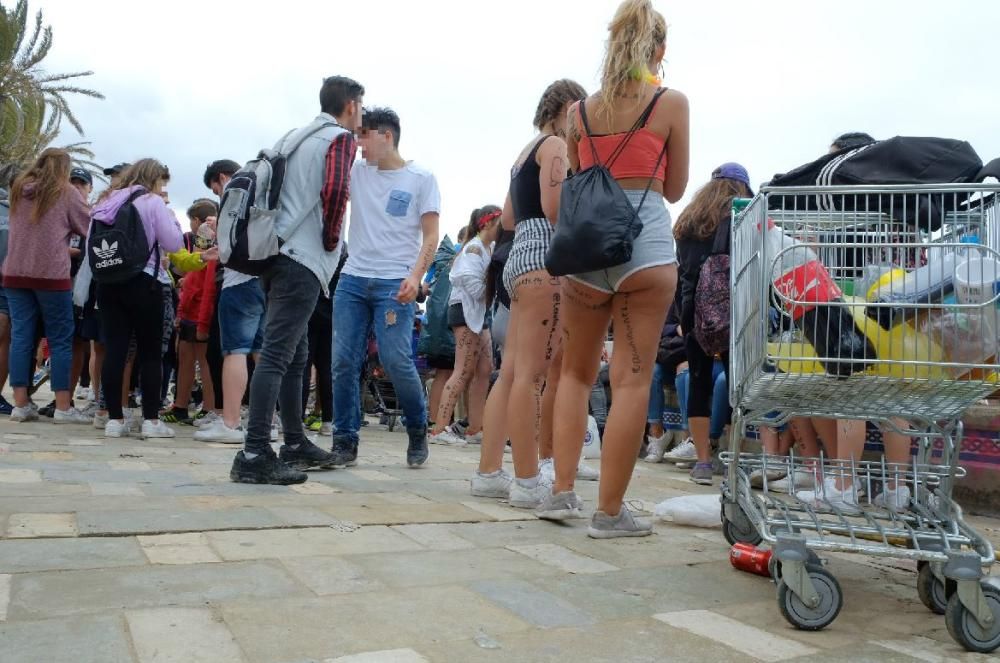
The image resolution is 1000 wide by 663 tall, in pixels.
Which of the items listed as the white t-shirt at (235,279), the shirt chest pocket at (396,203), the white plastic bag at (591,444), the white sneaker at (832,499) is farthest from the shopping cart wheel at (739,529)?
the white t-shirt at (235,279)

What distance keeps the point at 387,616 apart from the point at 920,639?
1.45 metres

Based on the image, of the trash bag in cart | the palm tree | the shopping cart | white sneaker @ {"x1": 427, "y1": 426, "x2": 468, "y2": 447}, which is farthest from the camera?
the palm tree

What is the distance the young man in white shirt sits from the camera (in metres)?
5.21

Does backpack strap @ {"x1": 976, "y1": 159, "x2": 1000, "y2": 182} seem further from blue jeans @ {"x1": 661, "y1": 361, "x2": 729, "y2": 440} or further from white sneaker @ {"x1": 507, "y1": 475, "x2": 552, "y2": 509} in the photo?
blue jeans @ {"x1": 661, "y1": 361, "x2": 729, "y2": 440}

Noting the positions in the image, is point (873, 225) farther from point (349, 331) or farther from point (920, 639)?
point (349, 331)

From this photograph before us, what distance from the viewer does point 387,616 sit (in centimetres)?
230

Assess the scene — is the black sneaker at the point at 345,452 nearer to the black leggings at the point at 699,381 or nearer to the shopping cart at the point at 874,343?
the black leggings at the point at 699,381

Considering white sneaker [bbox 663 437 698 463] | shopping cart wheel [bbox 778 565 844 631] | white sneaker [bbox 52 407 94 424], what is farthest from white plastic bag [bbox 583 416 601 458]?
white sneaker [bbox 52 407 94 424]

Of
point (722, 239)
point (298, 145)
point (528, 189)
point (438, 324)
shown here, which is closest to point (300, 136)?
point (298, 145)

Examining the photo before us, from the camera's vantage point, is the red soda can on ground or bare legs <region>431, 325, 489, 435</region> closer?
the red soda can on ground

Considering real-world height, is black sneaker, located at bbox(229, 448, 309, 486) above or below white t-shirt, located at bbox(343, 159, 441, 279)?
below

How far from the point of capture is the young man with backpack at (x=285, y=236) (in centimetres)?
443

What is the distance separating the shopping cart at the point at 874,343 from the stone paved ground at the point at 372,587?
0.72 feet

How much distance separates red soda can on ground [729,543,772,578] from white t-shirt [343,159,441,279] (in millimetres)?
2828
